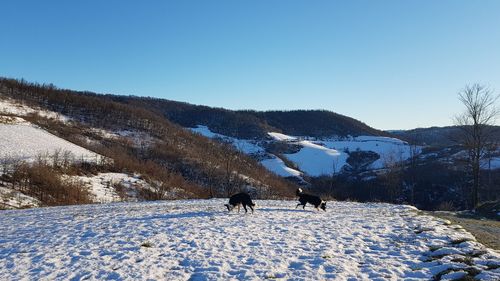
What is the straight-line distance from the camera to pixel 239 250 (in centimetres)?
1504

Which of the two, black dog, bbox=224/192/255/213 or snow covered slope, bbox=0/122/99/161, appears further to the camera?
snow covered slope, bbox=0/122/99/161

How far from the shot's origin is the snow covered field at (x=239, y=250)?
12.5 m

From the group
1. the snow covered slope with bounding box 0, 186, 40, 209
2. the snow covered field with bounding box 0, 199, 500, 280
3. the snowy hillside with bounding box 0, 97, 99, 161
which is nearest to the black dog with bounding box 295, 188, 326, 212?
the snow covered field with bounding box 0, 199, 500, 280

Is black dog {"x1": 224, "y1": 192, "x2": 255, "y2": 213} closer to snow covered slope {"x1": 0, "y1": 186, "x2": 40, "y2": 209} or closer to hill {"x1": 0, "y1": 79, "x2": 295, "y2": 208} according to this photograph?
snow covered slope {"x1": 0, "y1": 186, "x2": 40, "y2": 209}

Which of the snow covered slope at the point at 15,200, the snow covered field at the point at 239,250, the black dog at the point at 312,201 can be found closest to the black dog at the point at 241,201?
the snow covered field at the point at 239,250

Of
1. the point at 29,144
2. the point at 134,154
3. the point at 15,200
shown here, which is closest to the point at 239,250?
the point at 15,200

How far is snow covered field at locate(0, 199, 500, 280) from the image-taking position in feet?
41.0

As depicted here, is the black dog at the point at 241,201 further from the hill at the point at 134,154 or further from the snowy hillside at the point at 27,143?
the snowy hillside at the point at 27,143

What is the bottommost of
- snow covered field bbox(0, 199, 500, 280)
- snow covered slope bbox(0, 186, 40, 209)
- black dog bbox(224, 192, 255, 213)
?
snow covered slope bbox(0, 186, 40, 209)

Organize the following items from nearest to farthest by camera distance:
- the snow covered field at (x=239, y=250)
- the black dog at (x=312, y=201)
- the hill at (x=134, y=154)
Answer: the snow covered field at (x=239, y=250) → the black dog at (x=312, y=201) → the hill at (x=134, y=154)

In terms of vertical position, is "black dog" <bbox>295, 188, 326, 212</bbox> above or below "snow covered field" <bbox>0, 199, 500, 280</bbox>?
above

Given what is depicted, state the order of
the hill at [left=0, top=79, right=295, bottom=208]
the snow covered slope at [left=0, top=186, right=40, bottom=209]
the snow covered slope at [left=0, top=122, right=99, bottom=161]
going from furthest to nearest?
the hill at [left=0, top=79, right=295, bottom=208] → the snow covered slope at [left=0, top=122, right=99, bottom=161] → the snow covered slope at [left=0, top=186, right=40, bottom=209]

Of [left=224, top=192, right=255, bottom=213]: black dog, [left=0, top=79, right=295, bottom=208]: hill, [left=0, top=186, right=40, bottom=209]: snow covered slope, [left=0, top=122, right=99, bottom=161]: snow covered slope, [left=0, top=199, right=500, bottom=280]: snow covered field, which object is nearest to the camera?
[left=0, top=199, right=500, bottom=280]: snow covered field

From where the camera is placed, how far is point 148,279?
12.1 meters
